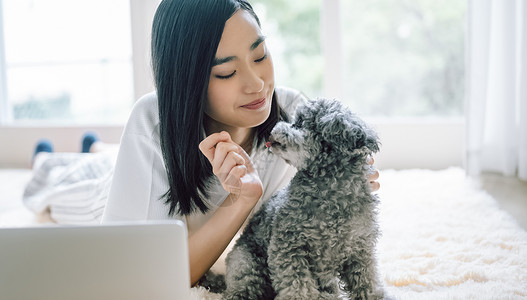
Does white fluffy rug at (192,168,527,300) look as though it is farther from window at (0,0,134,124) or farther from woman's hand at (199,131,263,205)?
window at (0,0,134,124)

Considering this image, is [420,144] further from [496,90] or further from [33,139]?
[33,139]

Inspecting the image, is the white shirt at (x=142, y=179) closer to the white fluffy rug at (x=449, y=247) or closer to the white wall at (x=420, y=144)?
the white fluffy rug at (x=449, y=247)

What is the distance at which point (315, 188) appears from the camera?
102 cm

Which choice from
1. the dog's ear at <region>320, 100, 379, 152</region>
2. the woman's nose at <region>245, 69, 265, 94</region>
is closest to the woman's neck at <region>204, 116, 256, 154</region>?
the woman's nose at <region>245, 69, 265, 94</region>

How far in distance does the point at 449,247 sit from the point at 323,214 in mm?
719

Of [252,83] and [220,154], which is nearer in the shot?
[220,154]

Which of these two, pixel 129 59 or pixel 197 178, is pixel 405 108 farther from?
pixel 197 178

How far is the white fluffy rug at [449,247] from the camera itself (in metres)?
1.20

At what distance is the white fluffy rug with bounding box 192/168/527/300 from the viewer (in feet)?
3.92

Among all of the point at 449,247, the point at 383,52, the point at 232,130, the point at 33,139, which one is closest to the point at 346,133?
the point at 232,130

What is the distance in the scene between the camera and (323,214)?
1.00 meters

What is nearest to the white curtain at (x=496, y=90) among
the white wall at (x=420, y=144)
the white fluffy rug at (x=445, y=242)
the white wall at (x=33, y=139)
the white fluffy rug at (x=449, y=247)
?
the white fluffy rug at (x=445, y=242)

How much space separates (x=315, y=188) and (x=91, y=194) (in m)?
1.23

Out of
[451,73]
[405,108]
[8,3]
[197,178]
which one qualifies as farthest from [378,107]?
[8,3]
